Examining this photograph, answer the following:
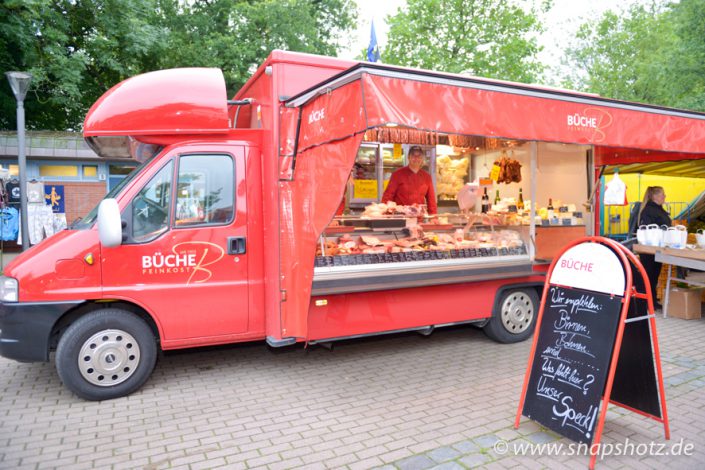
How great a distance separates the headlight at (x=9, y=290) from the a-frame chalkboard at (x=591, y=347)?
4.31 meters

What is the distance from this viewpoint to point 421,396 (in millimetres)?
4535

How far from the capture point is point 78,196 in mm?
14891

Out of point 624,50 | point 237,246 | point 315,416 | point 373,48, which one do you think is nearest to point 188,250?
point 237,246

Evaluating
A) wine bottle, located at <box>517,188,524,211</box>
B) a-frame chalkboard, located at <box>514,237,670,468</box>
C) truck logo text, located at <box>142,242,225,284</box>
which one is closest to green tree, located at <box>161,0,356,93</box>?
wine bottle, located at <box>517,188,524,211</box>

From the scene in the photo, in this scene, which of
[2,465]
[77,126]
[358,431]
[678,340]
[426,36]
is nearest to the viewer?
[2,465]

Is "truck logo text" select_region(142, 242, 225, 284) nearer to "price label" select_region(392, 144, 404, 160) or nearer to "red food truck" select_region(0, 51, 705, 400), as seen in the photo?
"red food truck" select_region(0, 51, 705, 400)

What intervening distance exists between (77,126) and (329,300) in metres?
18.0

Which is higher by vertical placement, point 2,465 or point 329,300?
point 329,300

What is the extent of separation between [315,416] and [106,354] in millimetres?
Answer: 1962

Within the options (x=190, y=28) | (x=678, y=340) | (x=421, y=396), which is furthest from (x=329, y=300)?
(x=190, y=28)

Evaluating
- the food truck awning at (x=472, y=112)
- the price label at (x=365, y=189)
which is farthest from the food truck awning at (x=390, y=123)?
the price label at (x=365, y=189)

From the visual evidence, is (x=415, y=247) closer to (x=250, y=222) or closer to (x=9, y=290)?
(x=250, y=222)

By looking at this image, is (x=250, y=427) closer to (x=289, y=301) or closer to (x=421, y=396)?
(x=289, y=301)

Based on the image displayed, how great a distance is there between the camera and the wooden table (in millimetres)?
6578
